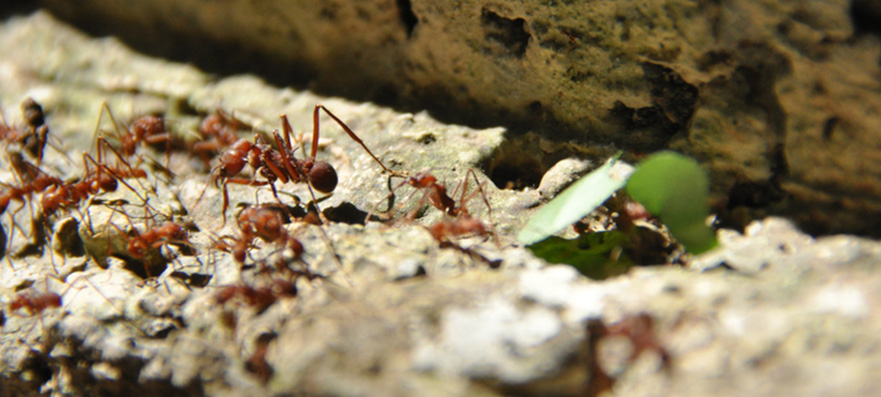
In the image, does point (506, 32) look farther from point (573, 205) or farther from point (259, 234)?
point (259, 234)

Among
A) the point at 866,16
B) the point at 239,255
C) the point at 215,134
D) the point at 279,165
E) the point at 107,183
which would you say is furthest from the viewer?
the point at 215,134

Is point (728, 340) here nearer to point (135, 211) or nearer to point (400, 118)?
point (400, 118)

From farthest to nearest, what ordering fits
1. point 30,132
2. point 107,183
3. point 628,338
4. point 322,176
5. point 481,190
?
point 30,132 → point 107,183 → point 322,176 → point 481,190 → point 628,338

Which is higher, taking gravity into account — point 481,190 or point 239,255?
point 481,190

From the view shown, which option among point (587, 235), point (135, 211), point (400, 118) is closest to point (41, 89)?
point (135, 211)

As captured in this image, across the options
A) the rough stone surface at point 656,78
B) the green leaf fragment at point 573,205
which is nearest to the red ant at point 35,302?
the rough stone surface at point 656,78

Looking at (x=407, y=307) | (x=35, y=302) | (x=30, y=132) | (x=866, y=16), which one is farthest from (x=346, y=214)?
(x=30, y=132)

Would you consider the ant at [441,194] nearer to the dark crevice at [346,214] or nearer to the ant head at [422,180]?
the ant head at [422,180]
